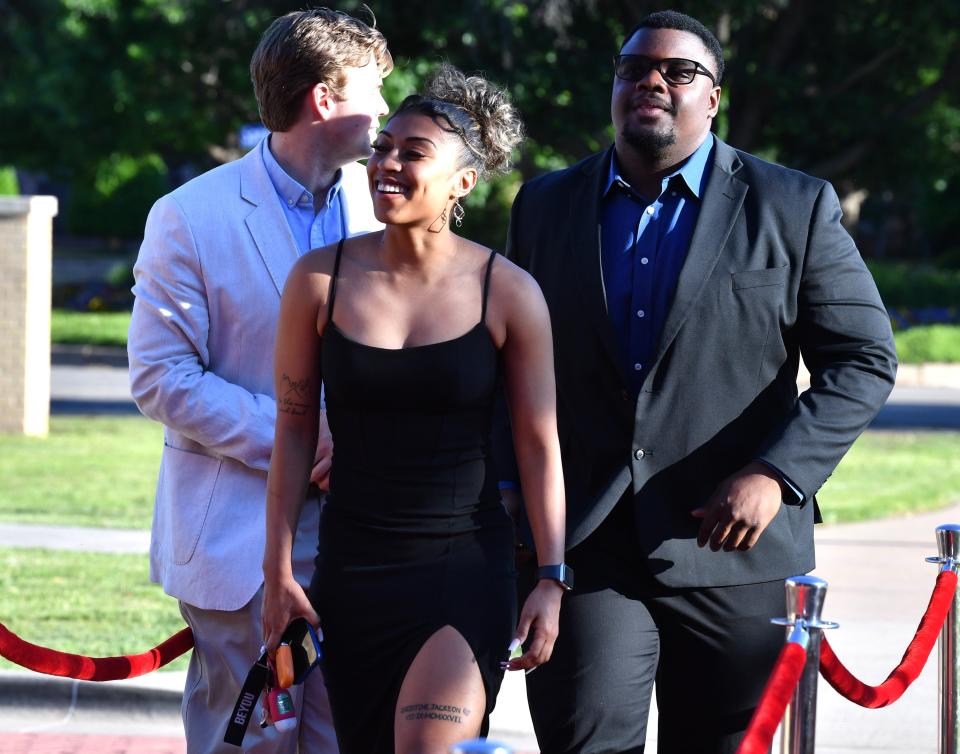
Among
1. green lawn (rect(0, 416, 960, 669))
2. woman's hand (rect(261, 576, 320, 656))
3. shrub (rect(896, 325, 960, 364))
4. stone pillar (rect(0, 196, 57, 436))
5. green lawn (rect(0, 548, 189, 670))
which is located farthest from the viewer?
shrub (rect(896, 325, 960, 364))

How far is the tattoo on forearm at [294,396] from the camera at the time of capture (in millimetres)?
3230

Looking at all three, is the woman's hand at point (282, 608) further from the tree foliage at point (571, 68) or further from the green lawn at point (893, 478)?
the tree foliage at point (571, 68)

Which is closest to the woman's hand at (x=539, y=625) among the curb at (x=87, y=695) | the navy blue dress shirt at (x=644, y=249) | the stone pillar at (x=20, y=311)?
the navy blue dress shirt at (x=644, y=249)

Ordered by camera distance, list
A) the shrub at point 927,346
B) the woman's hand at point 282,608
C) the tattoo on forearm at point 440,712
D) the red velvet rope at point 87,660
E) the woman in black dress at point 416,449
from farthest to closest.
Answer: the shrub at point 927,346, the red velvet rope at point 87,660, the woman's hand at point 282,608, the woman in black dress at point 416,449, the tattoo on forearm at point 440,712

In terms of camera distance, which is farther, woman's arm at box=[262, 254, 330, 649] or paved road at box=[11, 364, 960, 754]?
paved road at box=[11, 364, 960, 754]

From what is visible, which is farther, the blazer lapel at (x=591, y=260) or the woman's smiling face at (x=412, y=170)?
the blazer lapel at (x=591, y=260)

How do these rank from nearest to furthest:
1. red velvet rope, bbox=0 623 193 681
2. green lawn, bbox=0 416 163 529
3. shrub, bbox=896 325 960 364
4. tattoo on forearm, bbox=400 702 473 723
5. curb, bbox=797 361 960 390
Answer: tattoo on forearm, bbox=400 702 473 723 → red velvet rope, bbox=0 623 193 681 → green lawn, bbox=0 416 163 529 → curb, bbox=797 361 960 390 → shrub, bbox=896 325 960 364

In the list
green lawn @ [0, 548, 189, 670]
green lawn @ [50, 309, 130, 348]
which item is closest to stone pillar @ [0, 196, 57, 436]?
green lawn @ [0, 548, 189, 670]

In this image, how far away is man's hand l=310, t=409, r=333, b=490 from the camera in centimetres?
354

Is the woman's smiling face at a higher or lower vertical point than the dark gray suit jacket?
higher

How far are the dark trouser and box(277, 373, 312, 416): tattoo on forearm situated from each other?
0.78 meters

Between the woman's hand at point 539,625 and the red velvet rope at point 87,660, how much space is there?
1279 millimetres

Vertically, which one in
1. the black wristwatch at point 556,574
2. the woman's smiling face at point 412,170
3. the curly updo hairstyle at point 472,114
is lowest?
the black wristwatch at point 556,574

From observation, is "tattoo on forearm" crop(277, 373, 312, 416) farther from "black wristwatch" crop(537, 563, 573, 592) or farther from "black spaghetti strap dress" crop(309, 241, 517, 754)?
"black wristwatch" crop(537, 563, 573, 592)
